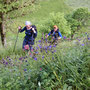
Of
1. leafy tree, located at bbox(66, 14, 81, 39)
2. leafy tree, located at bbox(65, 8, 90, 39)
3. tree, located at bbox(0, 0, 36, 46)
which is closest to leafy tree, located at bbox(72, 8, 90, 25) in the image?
leafy tree, located at bbox(65, 8, 90, 39)

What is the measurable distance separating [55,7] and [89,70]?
2737 inches

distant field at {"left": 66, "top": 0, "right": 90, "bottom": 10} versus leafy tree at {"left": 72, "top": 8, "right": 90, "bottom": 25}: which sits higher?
distant field at {"left": 66, "top": 0, "right": 90, "bottom": 10}

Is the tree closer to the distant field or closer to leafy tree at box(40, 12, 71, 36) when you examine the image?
leafy tree at box(40, 12, 71, 36)

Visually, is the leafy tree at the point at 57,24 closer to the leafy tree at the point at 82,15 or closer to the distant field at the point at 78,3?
the leafy tree at the point at 82,15

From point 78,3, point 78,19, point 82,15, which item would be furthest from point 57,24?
point 78,3

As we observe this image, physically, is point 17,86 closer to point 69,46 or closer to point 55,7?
point 69,46

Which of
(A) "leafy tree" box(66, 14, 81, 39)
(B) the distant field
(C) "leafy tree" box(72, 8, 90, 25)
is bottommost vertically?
(A) "leafy tree" box(66, 14, 81, 39)

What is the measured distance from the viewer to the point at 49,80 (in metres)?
1.96

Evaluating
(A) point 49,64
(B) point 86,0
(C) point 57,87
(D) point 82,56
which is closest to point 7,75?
(A) point 49,64

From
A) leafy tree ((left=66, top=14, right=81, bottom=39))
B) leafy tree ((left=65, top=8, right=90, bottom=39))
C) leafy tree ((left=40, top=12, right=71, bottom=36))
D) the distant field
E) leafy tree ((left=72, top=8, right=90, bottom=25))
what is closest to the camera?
leafy tree ((left=40, top=12, right=71, bottom=36))

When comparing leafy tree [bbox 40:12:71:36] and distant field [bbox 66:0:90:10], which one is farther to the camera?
distant field [bbox 66:0:90:10]

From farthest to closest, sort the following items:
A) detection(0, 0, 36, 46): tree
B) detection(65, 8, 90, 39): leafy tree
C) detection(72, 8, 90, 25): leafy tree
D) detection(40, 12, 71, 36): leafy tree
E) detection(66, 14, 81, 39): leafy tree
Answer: detection(72, 8, 90, 25): leafy tree < detection(65, 8, 90, 39): leafy tree < detection(66, 14, 81, 39): leafy tree < detection(40, 12, 71, 36): leafy tree < detection(0, 0, 36, 46): tree

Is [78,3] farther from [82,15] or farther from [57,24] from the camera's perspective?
[57,24]

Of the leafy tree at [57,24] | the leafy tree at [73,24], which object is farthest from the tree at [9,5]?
the leafy tree at [73,24]
